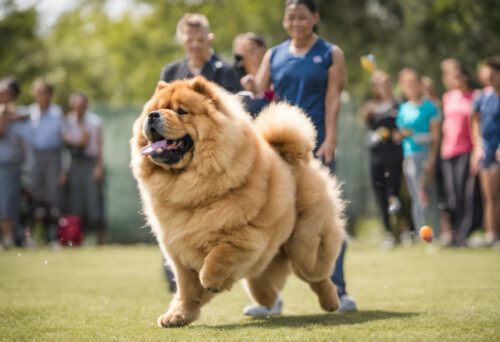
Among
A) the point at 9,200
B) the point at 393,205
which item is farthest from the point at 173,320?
the point at 9,200

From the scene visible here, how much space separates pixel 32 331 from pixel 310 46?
271cm

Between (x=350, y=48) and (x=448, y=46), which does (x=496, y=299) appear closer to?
(x=448, y=46)

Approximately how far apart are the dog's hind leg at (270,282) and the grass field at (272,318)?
18 cm

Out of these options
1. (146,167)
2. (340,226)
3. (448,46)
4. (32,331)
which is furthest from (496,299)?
(448,46)

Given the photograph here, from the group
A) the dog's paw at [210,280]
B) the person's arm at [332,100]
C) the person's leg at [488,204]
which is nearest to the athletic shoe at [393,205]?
the person's arm at [332,100]

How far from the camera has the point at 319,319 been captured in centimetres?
418

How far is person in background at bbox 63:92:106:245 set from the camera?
1023 cm

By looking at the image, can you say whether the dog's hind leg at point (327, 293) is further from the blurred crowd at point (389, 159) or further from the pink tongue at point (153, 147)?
the blurred crowd at point (389, 159)

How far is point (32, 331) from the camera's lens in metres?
3.78

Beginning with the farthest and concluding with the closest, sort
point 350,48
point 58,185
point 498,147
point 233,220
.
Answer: point 350,48
point 58,185
point 498,147
point 233,220

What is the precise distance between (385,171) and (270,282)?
4703mm

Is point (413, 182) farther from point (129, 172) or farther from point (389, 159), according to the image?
point (129, 172)

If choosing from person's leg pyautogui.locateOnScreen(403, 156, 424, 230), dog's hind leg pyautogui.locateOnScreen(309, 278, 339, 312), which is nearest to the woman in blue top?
dog's hind leg pyautogui.locateOnScreen(309, 278, 339, 312)

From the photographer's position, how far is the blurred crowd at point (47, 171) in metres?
9.52
